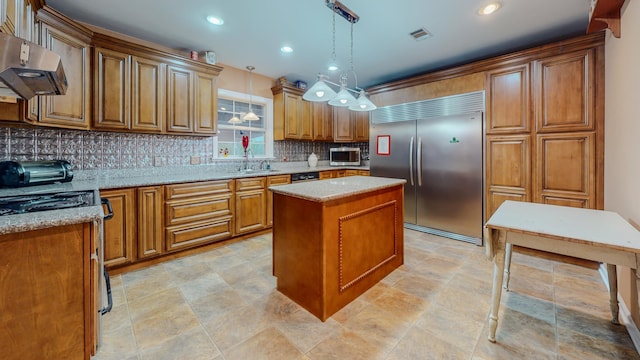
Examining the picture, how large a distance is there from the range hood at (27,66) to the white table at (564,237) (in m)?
2.53

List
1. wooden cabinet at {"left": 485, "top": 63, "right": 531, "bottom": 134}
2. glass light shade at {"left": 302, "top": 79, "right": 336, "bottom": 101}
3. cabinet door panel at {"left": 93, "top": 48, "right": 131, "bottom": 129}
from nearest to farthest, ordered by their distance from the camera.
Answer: glass light shade at {"left": 302, "top": 79, "right": 336, "bottom": 101}, cabinet door panel at {"left": 93, "top": 48, "right": 131, "bottom": 129}, wooden cabinet at {"left": 485, "top": 63, "right": 531, "bottom": 134}

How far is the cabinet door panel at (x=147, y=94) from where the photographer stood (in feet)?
9.11

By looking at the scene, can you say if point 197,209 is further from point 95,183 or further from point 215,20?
point 215,20

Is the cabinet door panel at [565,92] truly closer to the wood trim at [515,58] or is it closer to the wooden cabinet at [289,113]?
the wood trim at [515,58]

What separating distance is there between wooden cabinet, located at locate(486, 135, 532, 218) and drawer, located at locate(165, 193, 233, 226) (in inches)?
131

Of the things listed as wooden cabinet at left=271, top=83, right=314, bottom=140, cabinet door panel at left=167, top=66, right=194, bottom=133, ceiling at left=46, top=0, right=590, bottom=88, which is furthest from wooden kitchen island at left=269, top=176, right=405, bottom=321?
wooden cabinet at left=271, top=83, right=314, bottom=140

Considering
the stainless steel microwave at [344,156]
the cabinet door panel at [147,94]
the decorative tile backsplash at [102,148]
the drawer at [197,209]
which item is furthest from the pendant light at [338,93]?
the stainless steel microwave at [344,156]

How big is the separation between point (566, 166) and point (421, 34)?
6.98ft

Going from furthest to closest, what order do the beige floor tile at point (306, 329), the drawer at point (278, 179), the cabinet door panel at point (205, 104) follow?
the drawer at point (278, 179)
the cabinet door panel at point (205, 104)
the beige floor tile at point (306, 329)

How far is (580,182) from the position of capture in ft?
8.78

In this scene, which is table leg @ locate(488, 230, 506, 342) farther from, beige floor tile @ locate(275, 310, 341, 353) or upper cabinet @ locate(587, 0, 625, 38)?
upper cabinet @ locate(587, 0, 625, 38)

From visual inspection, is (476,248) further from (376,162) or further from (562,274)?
(376,162)

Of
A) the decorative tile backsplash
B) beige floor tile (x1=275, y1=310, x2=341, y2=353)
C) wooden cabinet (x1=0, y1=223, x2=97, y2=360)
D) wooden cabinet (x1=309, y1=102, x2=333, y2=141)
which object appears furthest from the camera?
wooden cabinet (x1=309, y1=102, x2=333, y2=141)

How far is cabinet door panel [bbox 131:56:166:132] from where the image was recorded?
9.11ft
